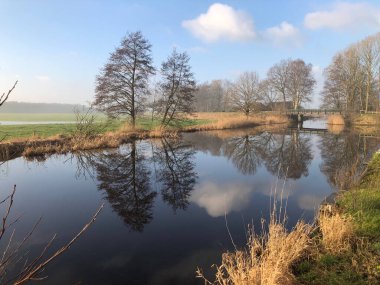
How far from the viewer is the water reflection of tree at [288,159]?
16.0 meters

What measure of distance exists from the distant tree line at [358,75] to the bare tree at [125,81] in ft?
120

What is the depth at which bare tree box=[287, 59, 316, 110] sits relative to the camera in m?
63.2

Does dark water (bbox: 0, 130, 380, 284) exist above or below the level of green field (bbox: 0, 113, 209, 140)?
below

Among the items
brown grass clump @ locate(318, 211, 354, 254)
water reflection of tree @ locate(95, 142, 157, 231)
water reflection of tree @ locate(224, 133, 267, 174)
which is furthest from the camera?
water reflection of tree @ locate(224, 133, 267, 174)

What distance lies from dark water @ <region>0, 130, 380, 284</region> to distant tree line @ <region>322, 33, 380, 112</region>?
34.2m

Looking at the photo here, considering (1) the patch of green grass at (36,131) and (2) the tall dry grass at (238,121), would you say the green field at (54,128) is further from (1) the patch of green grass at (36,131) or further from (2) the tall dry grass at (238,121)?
(2) the tall dry grass at (238,121)

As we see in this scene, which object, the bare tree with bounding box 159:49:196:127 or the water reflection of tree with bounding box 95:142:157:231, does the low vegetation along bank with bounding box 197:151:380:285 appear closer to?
the water reflection of tree with bounding box 95:142:157:231

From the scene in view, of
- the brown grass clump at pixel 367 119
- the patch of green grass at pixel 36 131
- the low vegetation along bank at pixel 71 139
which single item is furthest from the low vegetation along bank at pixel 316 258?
the brown grass clump at pixel 367 119

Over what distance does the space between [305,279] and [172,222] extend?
481cm

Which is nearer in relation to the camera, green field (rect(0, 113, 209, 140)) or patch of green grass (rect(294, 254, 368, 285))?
patch of green grass (rect(294, 254, 368, 285))

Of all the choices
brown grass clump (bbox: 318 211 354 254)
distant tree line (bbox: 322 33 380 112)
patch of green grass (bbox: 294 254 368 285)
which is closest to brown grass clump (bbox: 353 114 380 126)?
distant tree line (bbox: 322 33 380 112)

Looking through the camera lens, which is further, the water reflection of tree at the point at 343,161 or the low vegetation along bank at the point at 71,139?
the low vegetation along bank at the point at 71,139

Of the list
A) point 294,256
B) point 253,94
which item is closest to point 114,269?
point 294,256

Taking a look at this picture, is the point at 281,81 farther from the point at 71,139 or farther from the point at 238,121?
the point at 71,139
